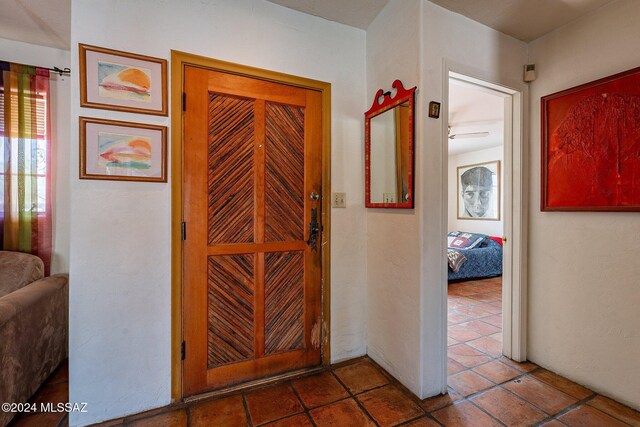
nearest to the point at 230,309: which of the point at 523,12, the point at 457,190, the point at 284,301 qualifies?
the point at 284,301

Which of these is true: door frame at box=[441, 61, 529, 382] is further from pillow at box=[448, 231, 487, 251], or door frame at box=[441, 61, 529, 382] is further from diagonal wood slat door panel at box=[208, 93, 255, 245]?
pillow at box=[448, 231, 487, 251]

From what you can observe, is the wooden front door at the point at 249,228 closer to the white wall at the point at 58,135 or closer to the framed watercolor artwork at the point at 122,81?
the framed watercolor artwork at the point at 122,81

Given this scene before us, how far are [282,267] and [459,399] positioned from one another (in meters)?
1.33

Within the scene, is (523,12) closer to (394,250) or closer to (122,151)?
(394,250)

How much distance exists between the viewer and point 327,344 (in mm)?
1990

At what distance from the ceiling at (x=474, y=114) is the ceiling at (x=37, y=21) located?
2.57 meters

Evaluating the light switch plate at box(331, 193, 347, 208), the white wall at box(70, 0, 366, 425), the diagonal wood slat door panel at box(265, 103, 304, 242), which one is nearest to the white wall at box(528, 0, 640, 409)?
the light switch plate at box(331, 193, 347, 208)

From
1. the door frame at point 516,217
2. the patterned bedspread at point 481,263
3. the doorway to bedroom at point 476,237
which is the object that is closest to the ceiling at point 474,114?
the doorway to bedroom at point 476,237

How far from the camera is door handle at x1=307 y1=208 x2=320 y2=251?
6.37 feet

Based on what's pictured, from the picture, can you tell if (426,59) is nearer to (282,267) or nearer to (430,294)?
(430,294)

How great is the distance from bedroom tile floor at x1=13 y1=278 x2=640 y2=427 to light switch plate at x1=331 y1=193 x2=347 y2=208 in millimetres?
1153

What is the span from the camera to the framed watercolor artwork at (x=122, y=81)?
4.74ft

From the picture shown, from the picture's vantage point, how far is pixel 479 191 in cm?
533

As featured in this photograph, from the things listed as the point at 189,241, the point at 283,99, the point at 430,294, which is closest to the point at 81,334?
the point at 189,241
